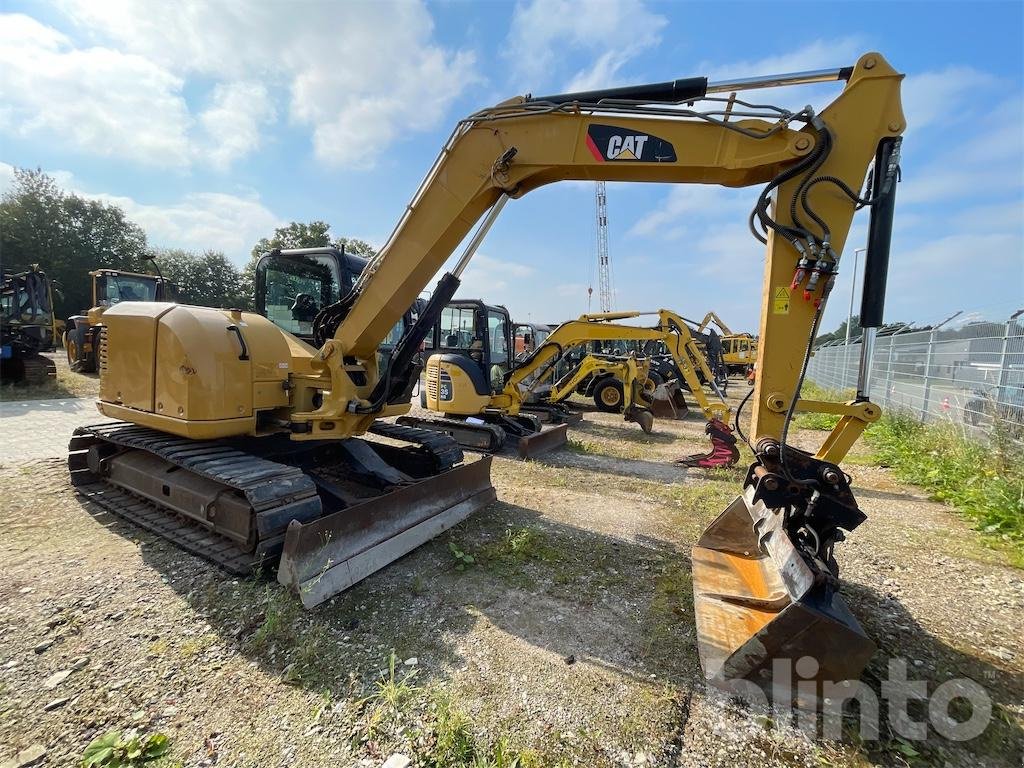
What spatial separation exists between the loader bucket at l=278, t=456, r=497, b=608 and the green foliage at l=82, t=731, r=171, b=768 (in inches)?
39.0

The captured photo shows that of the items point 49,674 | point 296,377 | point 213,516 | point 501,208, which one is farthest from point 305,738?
point 501,208

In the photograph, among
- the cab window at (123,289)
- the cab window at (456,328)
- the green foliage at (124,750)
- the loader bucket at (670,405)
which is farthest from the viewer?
the cab window at (123,289)

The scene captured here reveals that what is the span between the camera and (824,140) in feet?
9.34

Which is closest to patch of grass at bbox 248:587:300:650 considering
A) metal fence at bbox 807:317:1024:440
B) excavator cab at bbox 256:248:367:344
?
excavator cab at bbox 256:248:367:344

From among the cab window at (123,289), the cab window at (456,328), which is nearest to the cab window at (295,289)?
the cab window at (456,328)

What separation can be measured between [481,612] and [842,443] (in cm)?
249

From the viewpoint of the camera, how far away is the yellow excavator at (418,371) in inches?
109

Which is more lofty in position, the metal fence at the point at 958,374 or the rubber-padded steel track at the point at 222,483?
the metal fence at the point at 958,374

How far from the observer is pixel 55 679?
2.35 meters

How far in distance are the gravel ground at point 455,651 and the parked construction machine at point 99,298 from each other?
11.4 m

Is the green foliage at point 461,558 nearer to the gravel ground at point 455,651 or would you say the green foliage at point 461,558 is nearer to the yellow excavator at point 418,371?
the gravel ground at point 455,651

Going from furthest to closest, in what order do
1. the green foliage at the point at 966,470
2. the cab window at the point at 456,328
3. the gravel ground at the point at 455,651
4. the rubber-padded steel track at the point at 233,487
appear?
the cab window at the point at 456,328
the green foliage at the point at 966,470
the rubber-padded steel track at the point at 233,487
the gravel ground at the point at 455,651

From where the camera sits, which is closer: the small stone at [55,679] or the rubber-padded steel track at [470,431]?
the small stone at [55,679]
